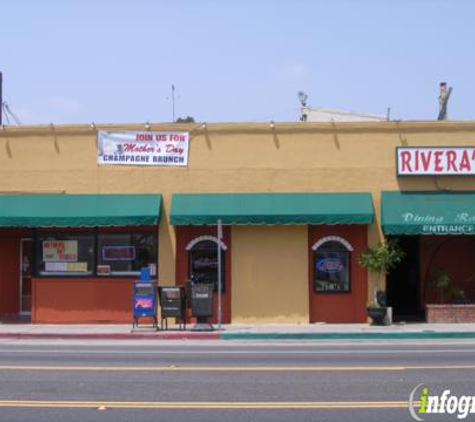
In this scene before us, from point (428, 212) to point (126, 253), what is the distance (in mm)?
8572

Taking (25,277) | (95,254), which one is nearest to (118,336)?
(95,254)

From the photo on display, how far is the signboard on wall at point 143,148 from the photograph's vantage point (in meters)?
22.6

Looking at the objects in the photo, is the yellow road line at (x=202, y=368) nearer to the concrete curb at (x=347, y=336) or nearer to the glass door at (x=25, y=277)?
the concrete curb at (x=347, y=336)

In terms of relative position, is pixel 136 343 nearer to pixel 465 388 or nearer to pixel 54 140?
pixel 54 140

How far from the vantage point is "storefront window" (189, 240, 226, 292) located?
2245 cm

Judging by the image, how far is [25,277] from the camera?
80.5ft

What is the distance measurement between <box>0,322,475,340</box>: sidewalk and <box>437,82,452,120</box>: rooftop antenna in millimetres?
12494

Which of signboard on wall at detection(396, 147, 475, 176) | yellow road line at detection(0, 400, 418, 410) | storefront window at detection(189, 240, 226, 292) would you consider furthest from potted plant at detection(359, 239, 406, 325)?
yellow road line at detection(0, 400, 418, 410)

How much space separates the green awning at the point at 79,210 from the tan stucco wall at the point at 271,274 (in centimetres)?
268

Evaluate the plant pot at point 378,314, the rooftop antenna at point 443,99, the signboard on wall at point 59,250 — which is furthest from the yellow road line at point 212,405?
the rooftop antenna at point 443,99

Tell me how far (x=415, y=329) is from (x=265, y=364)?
8.02m

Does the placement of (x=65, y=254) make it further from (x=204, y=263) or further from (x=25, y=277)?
(x=204, y=263)

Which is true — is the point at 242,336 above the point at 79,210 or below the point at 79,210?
below

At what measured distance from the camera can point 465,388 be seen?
416 inches
